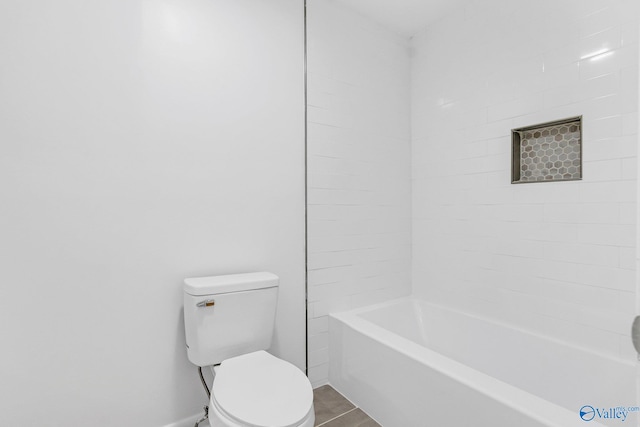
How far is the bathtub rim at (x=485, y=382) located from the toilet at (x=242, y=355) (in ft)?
1.77

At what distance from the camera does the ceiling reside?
215 cm

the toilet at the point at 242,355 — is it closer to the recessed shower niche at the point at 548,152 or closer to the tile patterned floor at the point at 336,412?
the tile patterned floor at the point at 336,412

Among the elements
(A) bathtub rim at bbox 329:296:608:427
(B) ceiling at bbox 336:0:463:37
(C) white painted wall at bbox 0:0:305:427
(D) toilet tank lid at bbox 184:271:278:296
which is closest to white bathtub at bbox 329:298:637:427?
(A) bathtub rim at bbox 329:296:608:427

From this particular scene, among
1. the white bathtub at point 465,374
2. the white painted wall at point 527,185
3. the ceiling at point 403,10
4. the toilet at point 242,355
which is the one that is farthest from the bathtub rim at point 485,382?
the ceiling at point 403,10

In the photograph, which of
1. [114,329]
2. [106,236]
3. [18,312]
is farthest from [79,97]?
[114,329]

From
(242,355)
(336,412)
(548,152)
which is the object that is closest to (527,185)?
(548,152)

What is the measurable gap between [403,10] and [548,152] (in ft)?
4.25

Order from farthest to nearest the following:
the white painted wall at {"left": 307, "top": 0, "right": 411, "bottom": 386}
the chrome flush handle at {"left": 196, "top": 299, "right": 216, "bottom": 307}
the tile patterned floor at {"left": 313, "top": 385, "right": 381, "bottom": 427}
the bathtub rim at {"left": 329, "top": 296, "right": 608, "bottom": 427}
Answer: the white painted wall at {"left": 307, "top": 0, "right": 411, "bottom": 386} → the tile patterned floor at {"left": 313, "top": 385, "right": 381, "bottom": 427} → the chrome flush handle at {"left": 196, "top": 299, "right": 216, "bottom": 307} → the bathtub rim at {"left": 329, "top": 296, "right": 608, "bottom": 427}

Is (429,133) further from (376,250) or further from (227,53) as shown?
(227,53)

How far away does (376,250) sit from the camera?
7.76 feet

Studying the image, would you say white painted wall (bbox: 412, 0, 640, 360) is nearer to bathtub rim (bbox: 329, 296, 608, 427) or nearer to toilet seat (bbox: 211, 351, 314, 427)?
bathtub rim (bbox: 329, 296, 608, 427)

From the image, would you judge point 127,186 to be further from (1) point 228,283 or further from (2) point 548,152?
(2) point 548,152

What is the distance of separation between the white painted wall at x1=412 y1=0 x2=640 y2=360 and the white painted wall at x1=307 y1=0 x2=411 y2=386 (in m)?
0.17

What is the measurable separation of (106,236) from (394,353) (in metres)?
1.45
